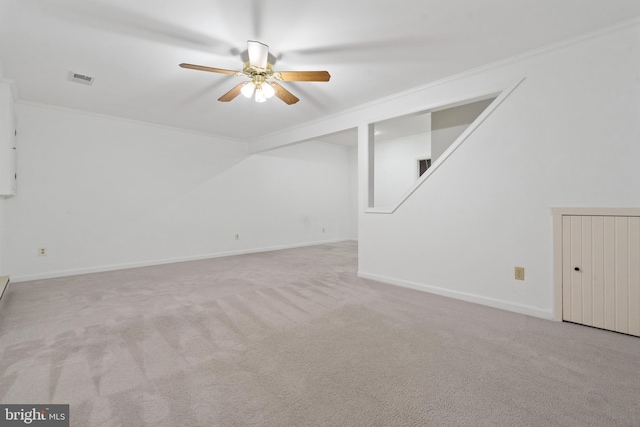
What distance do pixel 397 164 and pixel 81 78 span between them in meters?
6.22

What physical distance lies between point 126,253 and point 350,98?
172 inches

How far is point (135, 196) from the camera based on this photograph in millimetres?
4887

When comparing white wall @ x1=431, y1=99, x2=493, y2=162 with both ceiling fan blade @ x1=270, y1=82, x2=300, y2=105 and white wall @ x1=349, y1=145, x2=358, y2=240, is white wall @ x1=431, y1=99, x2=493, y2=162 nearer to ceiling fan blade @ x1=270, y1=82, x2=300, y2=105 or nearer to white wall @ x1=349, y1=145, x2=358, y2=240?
ceiling fan blade @ x1=270, y1=82, x2=300, y2=105

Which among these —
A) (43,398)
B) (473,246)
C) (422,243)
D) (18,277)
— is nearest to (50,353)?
(43,398)

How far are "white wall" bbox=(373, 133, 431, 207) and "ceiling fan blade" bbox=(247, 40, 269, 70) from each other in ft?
16.7

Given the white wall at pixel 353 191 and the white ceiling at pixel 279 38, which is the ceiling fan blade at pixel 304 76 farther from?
the white wall at pixel 353 191

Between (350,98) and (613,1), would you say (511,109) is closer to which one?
(613,1)

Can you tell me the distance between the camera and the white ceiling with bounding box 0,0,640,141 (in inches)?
79.6

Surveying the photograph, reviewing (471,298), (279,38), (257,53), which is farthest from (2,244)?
Answer: (471,298)

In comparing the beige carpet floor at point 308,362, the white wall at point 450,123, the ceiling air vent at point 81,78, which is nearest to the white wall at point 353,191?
the white wall at point 450,123

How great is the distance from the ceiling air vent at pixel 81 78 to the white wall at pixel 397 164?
19.5ft

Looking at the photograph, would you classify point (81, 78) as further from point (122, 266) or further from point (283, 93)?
point (122, 266)

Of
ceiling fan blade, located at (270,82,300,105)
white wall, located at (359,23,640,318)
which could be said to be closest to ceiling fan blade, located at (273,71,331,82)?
ceiling fan blade, located at (270,82,300,105)

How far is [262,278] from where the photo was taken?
402cm
